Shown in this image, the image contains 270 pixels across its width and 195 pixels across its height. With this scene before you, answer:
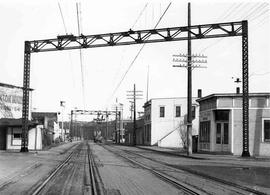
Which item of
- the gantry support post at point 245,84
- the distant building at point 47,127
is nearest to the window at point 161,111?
the distant building at point 47,127

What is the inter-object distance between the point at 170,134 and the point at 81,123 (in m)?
119

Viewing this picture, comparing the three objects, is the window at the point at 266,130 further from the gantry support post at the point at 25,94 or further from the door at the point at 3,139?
the door at the point at 3,139

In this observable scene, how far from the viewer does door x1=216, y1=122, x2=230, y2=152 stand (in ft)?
138

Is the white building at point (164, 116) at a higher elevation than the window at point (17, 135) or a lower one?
higher

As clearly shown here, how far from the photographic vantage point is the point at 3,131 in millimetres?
46781

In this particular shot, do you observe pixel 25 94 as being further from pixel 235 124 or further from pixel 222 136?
pixel 235 124

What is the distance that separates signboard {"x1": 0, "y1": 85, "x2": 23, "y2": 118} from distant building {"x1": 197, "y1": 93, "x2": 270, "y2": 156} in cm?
2386

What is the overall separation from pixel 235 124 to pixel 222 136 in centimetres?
185

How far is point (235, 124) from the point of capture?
136 feet

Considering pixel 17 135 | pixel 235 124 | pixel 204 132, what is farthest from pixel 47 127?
pixel 235 124

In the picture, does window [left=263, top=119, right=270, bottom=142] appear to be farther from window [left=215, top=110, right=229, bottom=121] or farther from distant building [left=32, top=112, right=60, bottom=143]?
distant building [left=32, top=112, right=60, bottom=143]

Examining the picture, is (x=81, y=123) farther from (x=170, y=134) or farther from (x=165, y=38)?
(x=165, y=38)

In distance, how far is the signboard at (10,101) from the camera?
53250 mm

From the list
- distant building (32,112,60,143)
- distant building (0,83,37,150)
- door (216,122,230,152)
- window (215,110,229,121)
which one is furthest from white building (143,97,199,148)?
door (216,122,230,152)
